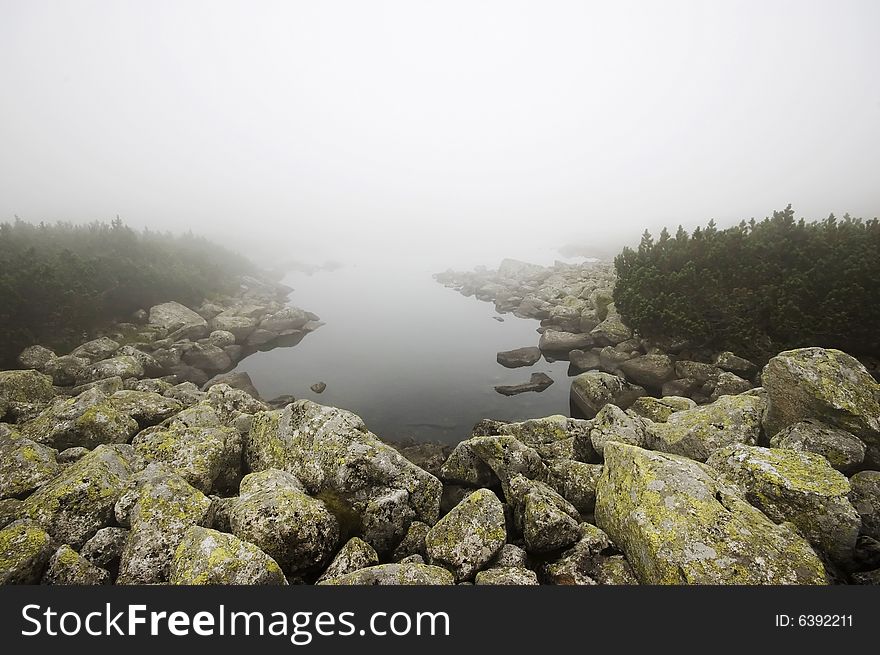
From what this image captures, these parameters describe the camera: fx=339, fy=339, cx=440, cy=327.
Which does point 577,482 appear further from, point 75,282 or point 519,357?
point 75,282

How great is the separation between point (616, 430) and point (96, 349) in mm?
33983

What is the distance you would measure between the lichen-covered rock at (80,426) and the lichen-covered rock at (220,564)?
29.7ft

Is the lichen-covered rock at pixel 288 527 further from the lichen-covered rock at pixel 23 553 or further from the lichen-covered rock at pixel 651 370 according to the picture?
the lichen-covered rock at pixel 651 370

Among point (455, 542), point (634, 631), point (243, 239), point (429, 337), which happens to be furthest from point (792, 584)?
point (243, 239)

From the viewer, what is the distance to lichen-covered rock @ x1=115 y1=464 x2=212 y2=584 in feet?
23.0

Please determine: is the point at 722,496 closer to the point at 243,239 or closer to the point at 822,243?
the point at 822,243

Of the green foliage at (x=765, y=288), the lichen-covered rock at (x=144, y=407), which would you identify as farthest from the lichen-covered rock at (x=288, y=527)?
the green foliage at (x=765, y=288)

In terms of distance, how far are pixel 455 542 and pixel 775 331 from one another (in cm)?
2324

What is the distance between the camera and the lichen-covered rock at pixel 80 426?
12.2 metres

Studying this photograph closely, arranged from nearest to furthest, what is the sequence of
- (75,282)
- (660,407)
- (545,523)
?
(545,523) < (660,407) < (75,282)

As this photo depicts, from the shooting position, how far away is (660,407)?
1628 cm

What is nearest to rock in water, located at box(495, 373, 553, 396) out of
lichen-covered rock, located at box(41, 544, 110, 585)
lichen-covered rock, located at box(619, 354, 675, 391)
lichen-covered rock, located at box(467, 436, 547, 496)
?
lichen-covered rock, located at box(619, 354, 675, 391)

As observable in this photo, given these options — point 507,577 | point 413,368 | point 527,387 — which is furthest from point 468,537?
point 413,368

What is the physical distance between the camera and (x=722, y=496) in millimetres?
7371
